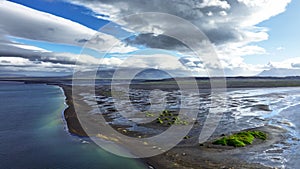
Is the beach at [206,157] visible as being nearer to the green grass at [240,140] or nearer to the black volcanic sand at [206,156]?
the black volcanic sand at [206,156]

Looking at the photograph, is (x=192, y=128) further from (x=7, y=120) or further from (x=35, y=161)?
(x=7, y=120)

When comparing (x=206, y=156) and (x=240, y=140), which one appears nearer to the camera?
(x=206, y=156)

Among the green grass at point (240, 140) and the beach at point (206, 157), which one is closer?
the beach at point (206, 157)

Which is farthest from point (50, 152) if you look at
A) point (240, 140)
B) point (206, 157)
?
point (240, 140)

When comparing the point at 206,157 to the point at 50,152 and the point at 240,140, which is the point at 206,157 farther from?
the point at 50,152

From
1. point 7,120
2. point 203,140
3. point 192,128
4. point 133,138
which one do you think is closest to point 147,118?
point 192,128

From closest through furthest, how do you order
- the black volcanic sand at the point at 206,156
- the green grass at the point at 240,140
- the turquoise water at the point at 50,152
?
the black volcanic sand at the point at 206,156
the turquoise water at the point at 50,152
the green grass at the point at 240,140

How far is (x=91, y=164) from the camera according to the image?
19.6 meters

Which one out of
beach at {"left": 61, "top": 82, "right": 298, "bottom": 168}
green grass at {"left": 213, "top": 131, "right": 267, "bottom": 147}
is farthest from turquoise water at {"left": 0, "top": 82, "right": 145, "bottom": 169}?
green grass at {"left": 213, "top": 131, "right": 267, "bottom": 147}

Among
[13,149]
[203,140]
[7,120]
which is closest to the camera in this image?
[13,149]

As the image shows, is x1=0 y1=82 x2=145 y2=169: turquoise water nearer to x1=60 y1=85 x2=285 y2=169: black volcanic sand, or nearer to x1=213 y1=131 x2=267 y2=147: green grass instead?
x1=60 y1=85 x2=285 y2=169: black volcanic sand

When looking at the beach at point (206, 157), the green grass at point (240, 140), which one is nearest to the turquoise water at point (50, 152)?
the beach at point (206, 157)

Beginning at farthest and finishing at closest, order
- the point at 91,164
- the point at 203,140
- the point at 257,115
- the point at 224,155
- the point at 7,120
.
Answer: the point at 257,115, the point at 7,120, the point at 203,140, the point at 224,155, the point at 91,164

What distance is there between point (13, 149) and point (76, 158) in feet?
23.3
